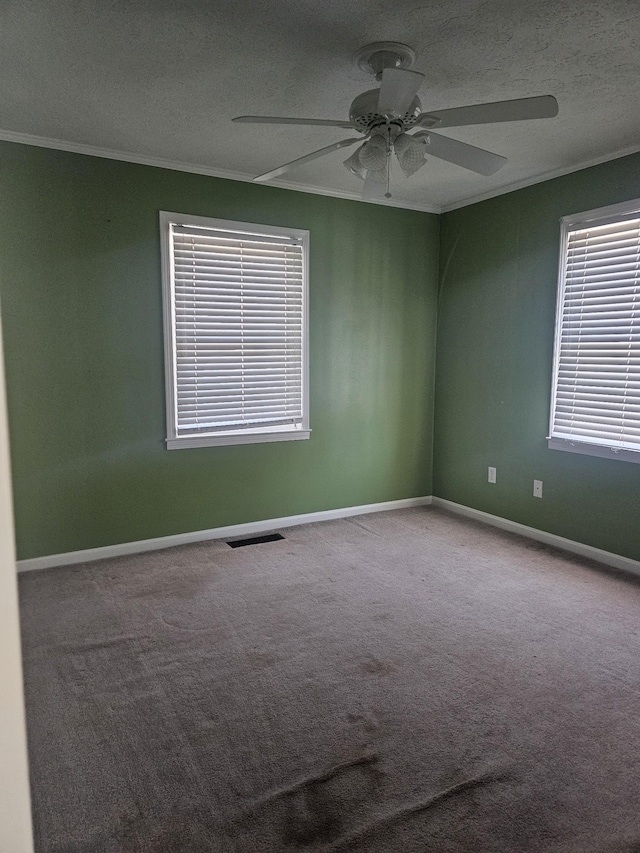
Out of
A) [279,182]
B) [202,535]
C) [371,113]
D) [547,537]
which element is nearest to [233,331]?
[279,182]

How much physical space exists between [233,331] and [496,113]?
7.75 ft

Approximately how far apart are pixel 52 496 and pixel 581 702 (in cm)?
309

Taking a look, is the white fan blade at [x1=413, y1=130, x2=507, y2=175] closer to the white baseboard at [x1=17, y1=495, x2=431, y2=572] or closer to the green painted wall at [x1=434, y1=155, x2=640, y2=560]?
the green painted wall at [x1=434, y1=155, x2=640, y2=560]

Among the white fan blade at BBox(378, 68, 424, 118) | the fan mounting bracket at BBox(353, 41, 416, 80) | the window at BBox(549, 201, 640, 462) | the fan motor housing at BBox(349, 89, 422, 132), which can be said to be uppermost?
the fan mounting bracket at BBox(353, 41, 416, 80)

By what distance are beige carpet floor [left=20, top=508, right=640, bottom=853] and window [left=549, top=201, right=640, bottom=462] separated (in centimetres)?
90

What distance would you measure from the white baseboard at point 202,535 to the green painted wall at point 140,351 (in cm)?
5

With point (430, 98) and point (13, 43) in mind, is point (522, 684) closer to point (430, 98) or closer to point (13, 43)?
point (430, 98)

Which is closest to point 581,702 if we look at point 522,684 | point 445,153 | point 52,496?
point 522,684

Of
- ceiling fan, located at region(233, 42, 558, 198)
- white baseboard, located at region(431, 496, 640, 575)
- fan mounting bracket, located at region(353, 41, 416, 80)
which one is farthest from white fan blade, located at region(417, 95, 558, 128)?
white baseboard, located at region(431, 496, 640, 575)

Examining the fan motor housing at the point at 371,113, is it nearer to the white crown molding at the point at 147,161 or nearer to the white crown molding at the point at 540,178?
the white crown molding at the point at 147,161

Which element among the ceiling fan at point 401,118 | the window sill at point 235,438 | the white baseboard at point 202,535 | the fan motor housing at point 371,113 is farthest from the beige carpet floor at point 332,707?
the fan motor housing at point 371,113

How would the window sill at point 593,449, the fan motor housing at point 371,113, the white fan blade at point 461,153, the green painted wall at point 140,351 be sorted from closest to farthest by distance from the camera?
1. the fan motor housing at point 371,113
2. the white fan blade at point 461,153
3. the green painted wall at point 140,351
4. the window sill at point 593,449

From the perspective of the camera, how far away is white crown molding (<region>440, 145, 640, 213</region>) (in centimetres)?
Result: 343

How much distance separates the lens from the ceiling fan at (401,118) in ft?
6.58
